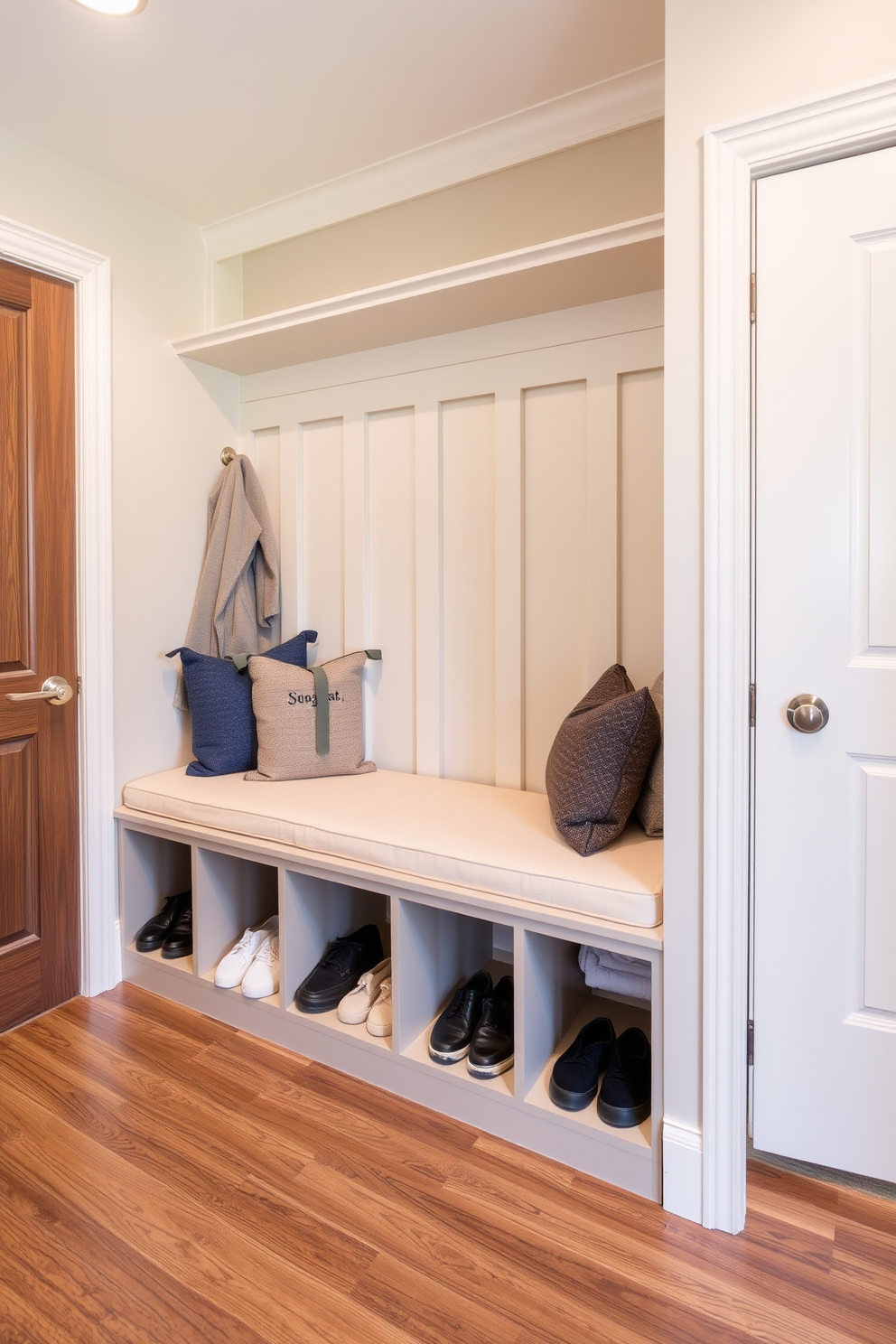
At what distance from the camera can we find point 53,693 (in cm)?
203

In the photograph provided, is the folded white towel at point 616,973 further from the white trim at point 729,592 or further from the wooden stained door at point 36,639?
the wooden stained door at point 36,639

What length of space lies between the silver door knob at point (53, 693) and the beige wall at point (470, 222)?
136 cm

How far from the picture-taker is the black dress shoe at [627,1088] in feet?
4.80

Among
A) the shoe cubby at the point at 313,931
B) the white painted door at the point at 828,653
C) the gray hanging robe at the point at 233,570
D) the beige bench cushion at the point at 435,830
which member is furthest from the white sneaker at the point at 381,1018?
the gray hanging robe at the point at 233,570

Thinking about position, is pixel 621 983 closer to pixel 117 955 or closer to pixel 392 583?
pixel 392 583

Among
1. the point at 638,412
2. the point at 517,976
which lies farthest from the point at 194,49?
the point at 517,976

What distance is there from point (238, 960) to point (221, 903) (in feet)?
0.58

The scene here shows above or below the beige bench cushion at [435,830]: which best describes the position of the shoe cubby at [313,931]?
below

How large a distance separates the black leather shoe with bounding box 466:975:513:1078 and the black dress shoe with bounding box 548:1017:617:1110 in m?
0.12

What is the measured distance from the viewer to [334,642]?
2439mm

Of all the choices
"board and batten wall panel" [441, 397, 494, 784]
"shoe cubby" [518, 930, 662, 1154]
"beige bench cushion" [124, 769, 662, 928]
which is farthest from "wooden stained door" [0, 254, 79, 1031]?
"shoe cubby" [518, 930, 662, 1154]

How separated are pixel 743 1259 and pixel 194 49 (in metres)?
2.61

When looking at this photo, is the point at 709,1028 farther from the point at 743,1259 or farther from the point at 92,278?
the point at 92,278

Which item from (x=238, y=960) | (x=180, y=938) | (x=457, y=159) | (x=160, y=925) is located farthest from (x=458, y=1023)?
(x=457, y=159)
